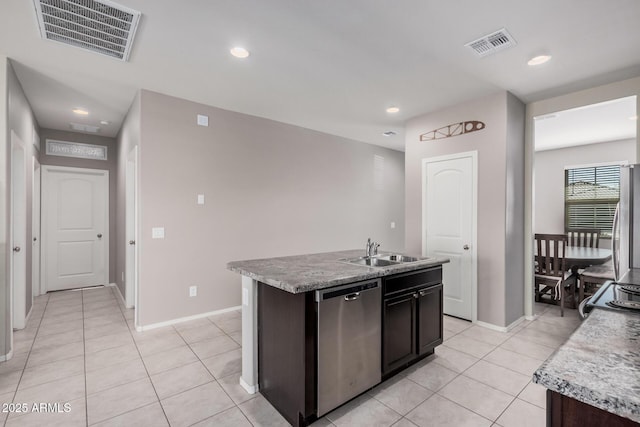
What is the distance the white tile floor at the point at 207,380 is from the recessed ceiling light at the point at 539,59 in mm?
2736

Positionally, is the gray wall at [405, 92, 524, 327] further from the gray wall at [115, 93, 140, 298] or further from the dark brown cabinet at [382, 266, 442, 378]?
the gray wall at [115, 93, 140, 298]

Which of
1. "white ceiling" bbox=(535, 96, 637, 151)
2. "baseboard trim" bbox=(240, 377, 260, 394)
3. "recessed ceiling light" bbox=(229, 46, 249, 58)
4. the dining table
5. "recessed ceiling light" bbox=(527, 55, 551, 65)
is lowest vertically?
"baseboard trim" bbox=(240, 377, 260, 394)

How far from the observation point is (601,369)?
81 cm

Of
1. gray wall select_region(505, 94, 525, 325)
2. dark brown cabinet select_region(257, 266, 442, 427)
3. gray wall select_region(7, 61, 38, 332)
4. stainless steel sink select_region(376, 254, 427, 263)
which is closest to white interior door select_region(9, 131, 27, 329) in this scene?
gray wall select_region(7, 61, 38, 332)

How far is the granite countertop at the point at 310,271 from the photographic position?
1.87m

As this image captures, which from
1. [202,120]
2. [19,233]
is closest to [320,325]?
[202,120]

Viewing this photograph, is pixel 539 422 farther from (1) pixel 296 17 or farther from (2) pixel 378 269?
(1) pixel 296 17

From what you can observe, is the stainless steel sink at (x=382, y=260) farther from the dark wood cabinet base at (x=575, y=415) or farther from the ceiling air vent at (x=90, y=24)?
A: the ceiling air vent at (x=90, y=24)

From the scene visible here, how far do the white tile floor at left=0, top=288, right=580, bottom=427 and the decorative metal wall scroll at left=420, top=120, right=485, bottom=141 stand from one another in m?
2.40

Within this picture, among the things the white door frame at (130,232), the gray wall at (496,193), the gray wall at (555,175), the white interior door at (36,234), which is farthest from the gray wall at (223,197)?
the gray wall at (555,175)

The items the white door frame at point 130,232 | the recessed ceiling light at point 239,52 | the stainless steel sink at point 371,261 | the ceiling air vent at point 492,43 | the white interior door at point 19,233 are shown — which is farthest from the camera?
the white door frame at point 130,232

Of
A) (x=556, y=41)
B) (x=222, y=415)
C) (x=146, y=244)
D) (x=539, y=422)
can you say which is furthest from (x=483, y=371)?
(x=146, y=244)

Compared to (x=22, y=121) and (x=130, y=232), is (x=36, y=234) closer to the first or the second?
(x=130, y=232)

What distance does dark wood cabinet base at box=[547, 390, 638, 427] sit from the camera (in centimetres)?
72
